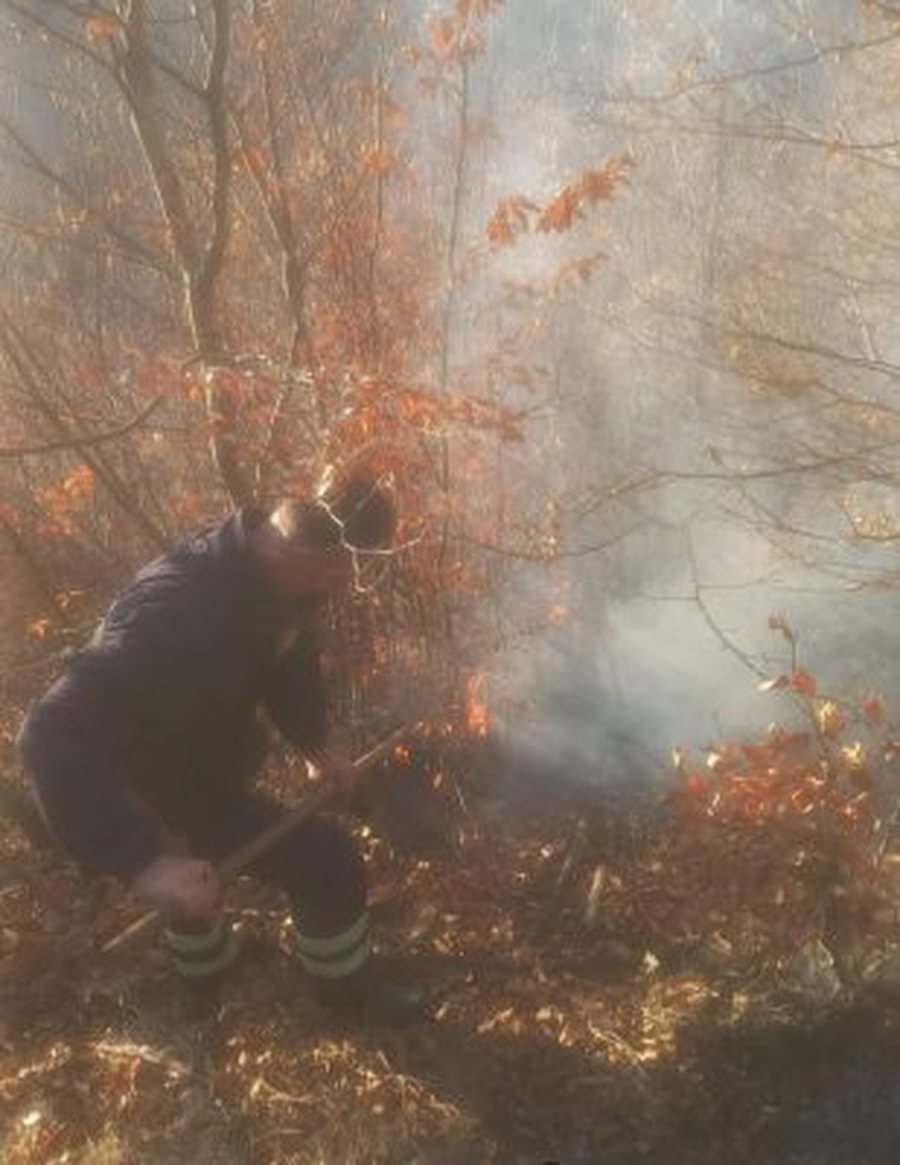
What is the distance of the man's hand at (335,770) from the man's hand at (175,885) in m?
1.10

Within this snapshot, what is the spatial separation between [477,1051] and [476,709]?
1976 millimetres

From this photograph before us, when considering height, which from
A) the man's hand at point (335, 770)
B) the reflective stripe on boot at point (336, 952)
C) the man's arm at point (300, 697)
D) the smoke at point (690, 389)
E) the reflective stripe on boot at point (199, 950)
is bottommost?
the reflective stripe on boot at point (199, 950)

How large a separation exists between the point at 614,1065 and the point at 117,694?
225 centimetres

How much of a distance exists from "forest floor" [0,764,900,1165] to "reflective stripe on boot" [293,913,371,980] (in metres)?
0.25

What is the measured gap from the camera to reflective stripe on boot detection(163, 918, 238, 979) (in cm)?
411

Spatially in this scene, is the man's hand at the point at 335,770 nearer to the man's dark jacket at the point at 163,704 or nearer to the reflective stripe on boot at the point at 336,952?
the man's dark jacket at the point at 163,704

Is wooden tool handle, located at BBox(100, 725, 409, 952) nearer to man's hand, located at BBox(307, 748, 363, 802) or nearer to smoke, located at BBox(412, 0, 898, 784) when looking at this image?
man's hand, located at BBox(307, 748, 363, 802)

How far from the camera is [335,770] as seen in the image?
4309 mm

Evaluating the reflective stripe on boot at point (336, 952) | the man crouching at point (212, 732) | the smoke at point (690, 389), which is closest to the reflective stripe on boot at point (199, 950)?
the man crouching at point (212, 732)

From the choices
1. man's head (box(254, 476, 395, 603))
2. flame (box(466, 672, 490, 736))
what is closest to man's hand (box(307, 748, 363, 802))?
man's head (box(254, 476, 395, 603))

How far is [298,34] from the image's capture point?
567 cm

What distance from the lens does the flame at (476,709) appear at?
18.4ft

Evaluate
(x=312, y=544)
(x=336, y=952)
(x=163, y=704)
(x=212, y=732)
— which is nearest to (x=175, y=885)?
(x=163, y=704)

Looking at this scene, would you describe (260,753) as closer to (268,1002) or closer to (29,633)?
(268,1002)
